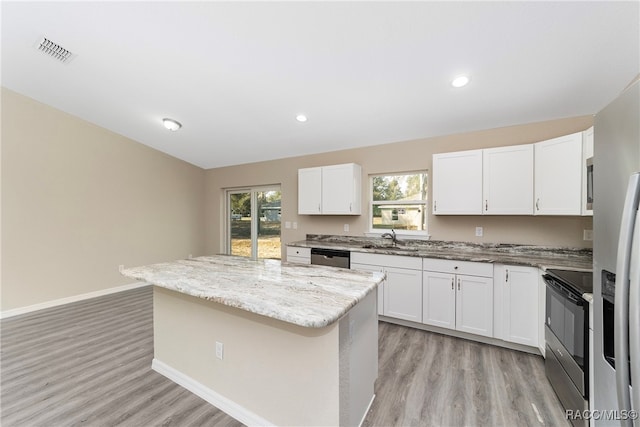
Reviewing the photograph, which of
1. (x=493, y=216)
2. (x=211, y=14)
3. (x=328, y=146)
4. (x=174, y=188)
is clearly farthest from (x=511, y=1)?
(x=174, y=188)

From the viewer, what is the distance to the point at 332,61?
2.25 meters

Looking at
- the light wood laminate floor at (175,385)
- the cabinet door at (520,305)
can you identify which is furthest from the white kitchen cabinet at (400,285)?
the cabinet door at (520,305)

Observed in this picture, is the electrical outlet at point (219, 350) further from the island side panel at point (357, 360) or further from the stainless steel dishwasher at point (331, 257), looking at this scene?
the stainless steel dishwasher at point (331, 257)

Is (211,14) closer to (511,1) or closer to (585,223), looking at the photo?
(511,1)

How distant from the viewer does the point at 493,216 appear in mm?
3096

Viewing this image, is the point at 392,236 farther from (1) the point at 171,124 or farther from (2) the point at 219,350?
(1) the point at 171,124

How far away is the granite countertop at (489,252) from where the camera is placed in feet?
8.23

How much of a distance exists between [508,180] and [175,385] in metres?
3.71

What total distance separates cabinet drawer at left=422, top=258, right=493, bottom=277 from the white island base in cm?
133

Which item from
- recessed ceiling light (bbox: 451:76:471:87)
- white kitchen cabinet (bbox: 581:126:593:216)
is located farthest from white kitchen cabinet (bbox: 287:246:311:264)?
white kitchen cabinet (bbox: 581:126:593:216)

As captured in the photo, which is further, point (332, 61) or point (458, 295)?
point (458, 295)

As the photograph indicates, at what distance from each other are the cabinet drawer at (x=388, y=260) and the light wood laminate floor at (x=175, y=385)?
0.77 metres

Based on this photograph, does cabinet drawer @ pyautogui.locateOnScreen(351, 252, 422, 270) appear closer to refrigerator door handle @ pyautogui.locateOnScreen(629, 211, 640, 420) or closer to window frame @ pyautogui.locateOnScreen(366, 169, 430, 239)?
window frame @ pyautogui.locateOnScreen(366, 169, 430, 239)

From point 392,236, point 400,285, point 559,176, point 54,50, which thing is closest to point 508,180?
point 559,176
